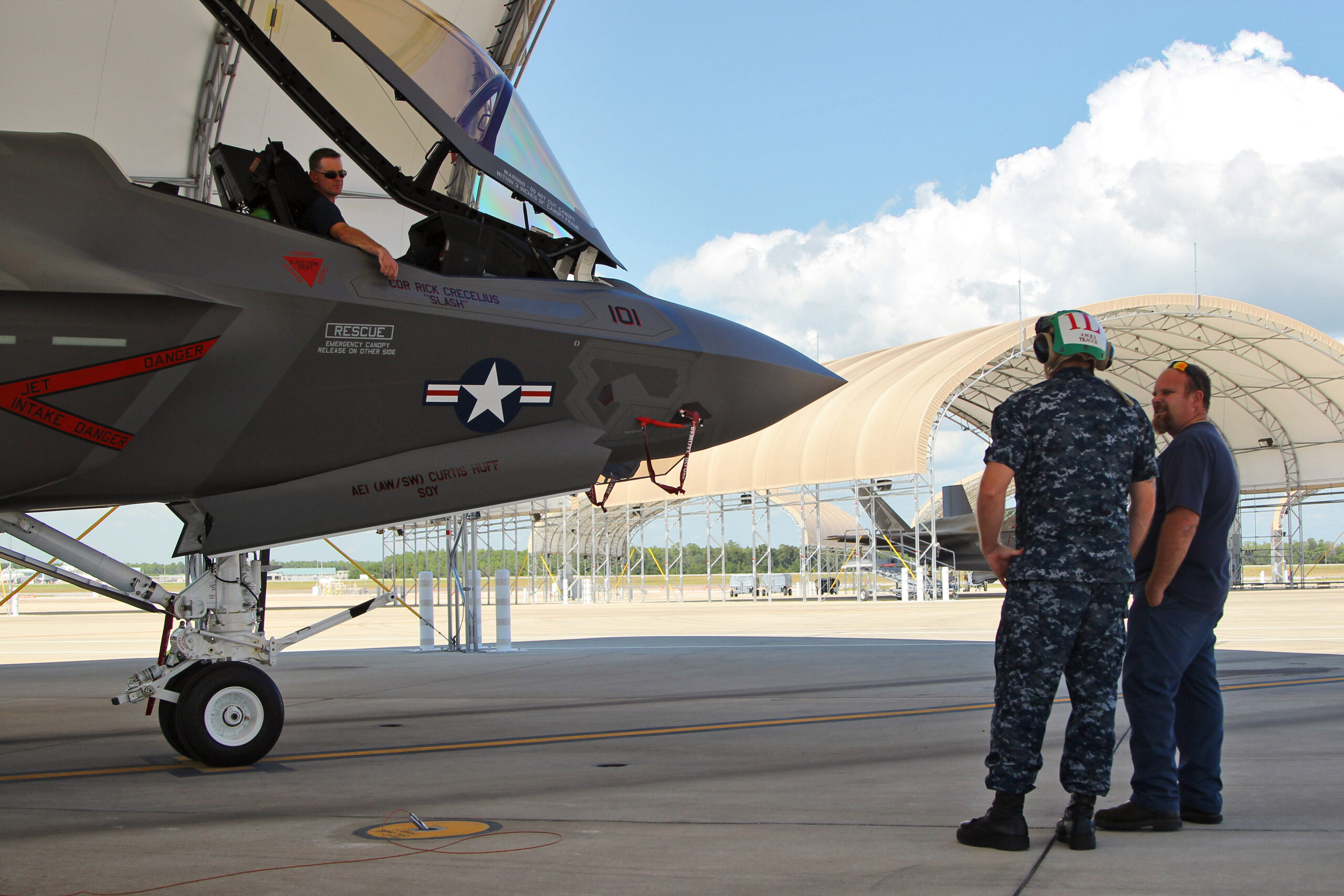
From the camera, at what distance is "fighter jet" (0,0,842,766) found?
5.21 m

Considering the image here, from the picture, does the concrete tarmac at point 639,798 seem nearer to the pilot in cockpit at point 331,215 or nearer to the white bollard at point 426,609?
the pilot in cockpit at point 331,215

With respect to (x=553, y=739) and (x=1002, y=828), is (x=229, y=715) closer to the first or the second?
(x=553, y=739)

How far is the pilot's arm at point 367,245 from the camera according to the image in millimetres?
5828

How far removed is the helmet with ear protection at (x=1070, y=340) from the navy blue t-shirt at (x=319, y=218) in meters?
4.07

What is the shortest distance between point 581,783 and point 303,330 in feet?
9.30

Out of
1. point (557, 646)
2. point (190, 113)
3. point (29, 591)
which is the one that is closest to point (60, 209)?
point (190, 113)

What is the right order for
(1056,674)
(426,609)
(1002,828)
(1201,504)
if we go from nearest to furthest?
(1002,828) < (1056,674) < (1201,504) < (426,609)

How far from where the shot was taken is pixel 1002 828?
354 cm

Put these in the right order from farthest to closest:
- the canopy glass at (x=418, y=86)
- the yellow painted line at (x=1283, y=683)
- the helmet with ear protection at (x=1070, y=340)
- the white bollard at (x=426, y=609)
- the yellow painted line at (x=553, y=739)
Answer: the white bollard at (x=426, y=609) < the yellow painted line at (x=1283, y=683) < the canopy glass at (x=418, y=86) < the yellow painted line at (x=553, y=739) < the helmet with ear protection at (x=1070, y=340)

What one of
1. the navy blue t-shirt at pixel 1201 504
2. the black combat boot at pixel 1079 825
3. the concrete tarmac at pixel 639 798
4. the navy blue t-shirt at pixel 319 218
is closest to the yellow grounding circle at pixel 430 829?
the concrete tarmac at pixel 639 798

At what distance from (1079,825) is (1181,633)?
0.96 metres

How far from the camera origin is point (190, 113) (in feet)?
47.2

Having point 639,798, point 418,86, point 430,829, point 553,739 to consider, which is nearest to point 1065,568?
point 639,798

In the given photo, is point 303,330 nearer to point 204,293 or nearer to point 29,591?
point 204,293
